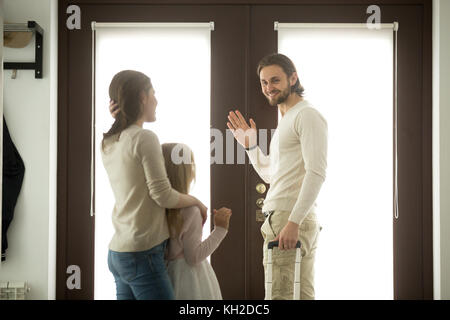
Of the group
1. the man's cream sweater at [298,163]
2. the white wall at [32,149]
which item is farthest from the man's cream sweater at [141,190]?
→ the white wall at [32,149]

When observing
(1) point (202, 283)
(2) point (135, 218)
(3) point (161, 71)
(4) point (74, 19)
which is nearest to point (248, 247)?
(1) point (202, 283)

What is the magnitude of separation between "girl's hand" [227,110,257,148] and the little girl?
43 centimetres

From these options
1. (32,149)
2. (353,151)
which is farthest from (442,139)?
(32,149)

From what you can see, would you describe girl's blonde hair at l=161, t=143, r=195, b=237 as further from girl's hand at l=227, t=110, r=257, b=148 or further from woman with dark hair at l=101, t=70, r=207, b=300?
girl's hand at l=227, t=110, r=257, b=148

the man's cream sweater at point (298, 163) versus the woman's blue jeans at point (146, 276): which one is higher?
the man's cream sweater at point (298, 163)

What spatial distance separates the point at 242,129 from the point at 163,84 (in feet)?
1.39

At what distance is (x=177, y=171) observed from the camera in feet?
5.44

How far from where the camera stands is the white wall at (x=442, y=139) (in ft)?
7.00

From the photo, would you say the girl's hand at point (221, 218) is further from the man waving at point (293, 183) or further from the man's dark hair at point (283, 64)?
the man's dark hair at point (283, 64)

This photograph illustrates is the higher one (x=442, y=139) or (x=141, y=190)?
(x=442, y=139)

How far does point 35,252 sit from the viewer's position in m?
2.14

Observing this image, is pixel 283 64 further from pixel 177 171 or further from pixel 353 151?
→ pixel 177 171

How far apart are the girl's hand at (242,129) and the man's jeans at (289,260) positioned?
0.37 m

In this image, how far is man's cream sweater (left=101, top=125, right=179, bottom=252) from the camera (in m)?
1.61
